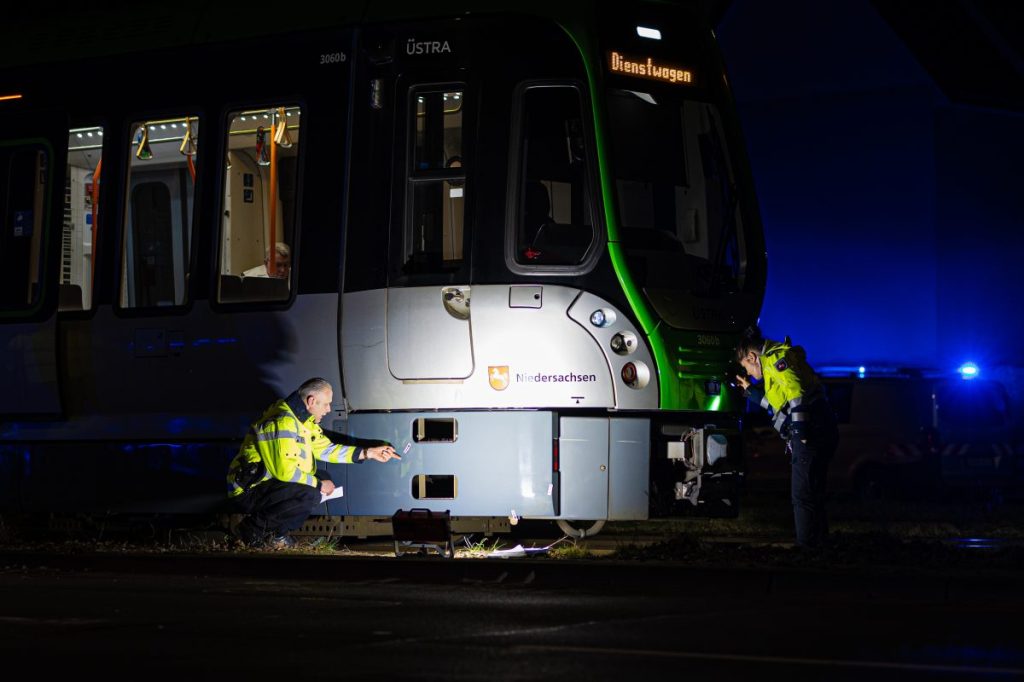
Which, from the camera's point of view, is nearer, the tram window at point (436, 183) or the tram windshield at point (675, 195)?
the tram windshield at point (675, 195)

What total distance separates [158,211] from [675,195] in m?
4.29

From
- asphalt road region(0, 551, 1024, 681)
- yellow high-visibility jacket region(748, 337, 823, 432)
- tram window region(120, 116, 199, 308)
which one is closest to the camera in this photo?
asphalt road region(0, 551, 1024, 681)

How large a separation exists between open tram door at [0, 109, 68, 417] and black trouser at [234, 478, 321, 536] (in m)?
2.15

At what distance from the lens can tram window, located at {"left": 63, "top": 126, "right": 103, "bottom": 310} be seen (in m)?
13.5

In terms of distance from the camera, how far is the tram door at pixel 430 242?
38.4 feet

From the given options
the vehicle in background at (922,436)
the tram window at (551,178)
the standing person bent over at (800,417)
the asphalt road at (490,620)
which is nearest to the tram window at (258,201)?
the tram window at (551,178)

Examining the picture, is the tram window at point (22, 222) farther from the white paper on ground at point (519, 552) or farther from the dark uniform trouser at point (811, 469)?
the dark uniform trouser at point (811, 469)

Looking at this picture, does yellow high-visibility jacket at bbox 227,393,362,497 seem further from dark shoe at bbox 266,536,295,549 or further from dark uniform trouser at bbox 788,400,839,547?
dark uniform trouser at bbox 788,400,839,547

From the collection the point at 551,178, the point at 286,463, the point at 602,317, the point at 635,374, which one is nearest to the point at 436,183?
the point at 551,178

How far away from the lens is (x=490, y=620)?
870 cm

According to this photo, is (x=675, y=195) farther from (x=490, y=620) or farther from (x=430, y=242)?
(x=490, y=620)

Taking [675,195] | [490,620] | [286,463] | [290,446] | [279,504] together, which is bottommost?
[490,620]

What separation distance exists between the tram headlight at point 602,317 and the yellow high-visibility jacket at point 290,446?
198 centimetres

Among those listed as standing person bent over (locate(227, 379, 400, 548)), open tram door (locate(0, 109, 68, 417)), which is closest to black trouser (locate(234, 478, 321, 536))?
standing person bent over (locate(227, 379, 400, 548))
